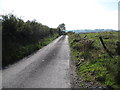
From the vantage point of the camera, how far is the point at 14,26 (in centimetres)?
1521

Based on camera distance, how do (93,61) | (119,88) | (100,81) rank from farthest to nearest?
1. (93,61)
2. (100,81)
3. (119,88)

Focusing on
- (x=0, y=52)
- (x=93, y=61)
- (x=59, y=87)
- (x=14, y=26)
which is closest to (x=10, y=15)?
(x=14, y=26)

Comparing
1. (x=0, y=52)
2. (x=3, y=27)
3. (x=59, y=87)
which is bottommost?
(x=59, y=87)

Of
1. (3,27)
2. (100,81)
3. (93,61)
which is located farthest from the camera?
(3,27)

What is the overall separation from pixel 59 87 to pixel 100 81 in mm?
2226

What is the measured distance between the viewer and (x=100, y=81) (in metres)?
6.85

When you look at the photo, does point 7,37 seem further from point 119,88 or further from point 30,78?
point 119,88

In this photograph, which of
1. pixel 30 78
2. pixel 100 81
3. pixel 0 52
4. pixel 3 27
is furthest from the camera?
pixel 3 27

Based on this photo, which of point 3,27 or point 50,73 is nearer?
point 50,73

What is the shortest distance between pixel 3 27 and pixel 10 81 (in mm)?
8332

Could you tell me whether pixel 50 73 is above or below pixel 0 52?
below

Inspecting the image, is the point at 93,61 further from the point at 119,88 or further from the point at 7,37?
the point at 7,37

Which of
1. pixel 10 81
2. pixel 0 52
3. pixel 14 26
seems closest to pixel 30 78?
pixel 10 81

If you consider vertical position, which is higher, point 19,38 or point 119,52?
point 19,38
